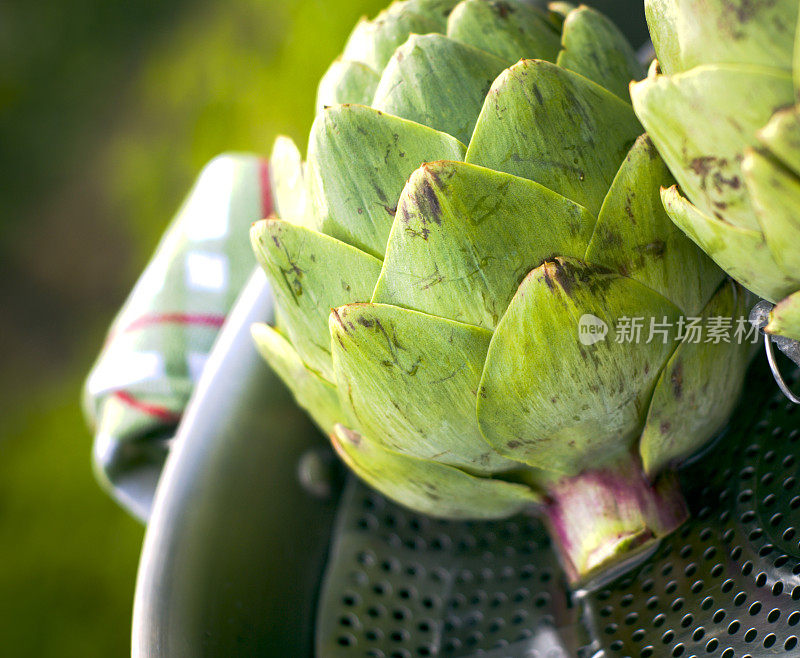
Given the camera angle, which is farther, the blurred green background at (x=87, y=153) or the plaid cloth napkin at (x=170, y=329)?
the blurred green background at (x=87, y=153)

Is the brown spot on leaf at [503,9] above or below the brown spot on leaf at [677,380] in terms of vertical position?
above

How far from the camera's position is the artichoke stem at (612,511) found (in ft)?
1.11

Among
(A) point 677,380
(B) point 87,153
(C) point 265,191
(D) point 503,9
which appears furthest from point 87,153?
(A) point 677,380

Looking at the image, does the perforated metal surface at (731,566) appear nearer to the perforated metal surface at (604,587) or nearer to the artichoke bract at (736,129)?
the perforated metal surface at (604,587)

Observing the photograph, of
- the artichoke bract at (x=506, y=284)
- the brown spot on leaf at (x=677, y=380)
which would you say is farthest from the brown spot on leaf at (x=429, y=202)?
the brown spot on leaf at (x=677, y=380)

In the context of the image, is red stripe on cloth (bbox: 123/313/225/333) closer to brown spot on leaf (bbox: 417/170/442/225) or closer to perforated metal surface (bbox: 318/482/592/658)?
perforated metal surface (bbox: 318/482/592/658)

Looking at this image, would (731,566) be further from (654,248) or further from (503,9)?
(503,9)

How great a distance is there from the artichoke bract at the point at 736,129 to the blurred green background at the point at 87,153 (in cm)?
77

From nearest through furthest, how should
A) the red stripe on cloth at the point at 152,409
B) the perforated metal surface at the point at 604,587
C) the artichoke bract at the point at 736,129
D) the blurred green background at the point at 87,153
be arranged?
the artichoke bract at the point at 736,129
the perforated metal surface at the point at 604,587
the red stripe on cloth at the point at 152,409
the blurred green background at the point at 87,153

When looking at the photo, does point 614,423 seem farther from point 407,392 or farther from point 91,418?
point 91,418

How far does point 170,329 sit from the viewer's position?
0.55 m

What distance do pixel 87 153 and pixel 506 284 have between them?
929 mm

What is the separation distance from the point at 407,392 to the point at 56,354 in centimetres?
87

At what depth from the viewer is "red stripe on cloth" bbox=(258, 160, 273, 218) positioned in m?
0.58
